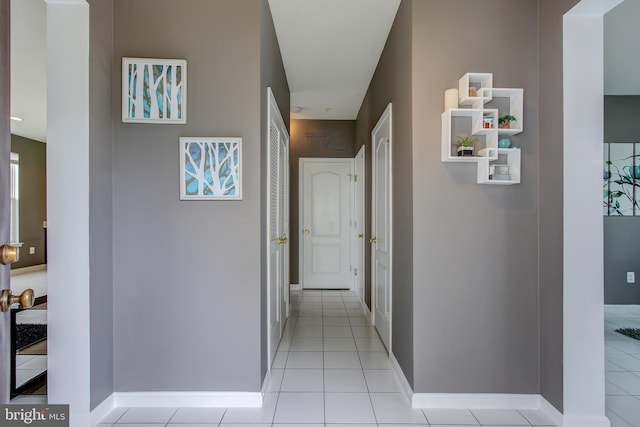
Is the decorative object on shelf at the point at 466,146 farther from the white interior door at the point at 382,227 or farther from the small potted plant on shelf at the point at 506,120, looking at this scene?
the white interior door at the point at 382,227

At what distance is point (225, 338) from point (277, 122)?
1.77 metres

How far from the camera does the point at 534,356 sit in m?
2.06

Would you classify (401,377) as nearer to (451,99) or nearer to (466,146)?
(466,146)

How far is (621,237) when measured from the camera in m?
4.00

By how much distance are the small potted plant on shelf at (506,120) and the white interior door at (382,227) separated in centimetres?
86

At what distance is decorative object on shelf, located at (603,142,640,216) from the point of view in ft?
13.1

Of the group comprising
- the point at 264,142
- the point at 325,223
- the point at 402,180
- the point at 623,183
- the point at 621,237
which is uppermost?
the point at 264,142

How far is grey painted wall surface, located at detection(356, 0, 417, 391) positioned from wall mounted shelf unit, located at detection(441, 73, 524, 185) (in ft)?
0.82

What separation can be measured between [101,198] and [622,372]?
383 centimetres

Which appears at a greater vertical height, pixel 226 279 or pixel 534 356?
pixel 226 279

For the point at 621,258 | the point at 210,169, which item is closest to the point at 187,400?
the point at 210,169

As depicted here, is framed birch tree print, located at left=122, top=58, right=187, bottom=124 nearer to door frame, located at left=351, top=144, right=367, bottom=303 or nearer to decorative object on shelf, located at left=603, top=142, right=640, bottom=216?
door frame, located at left=351, top=144, right=367, bottom=303

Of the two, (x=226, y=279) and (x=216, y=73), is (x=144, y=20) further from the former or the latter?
(x=226, y=279)

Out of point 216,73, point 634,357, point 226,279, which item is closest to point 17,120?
point 216,73
